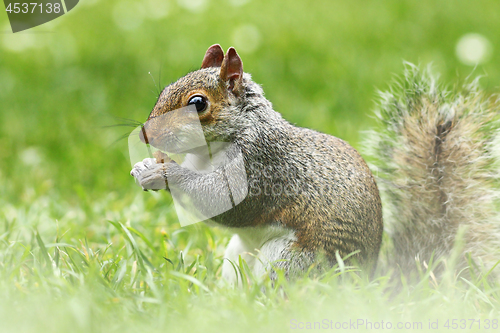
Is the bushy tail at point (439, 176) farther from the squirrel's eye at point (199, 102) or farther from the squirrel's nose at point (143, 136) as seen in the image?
the squirrel's nose at point (143, 136)

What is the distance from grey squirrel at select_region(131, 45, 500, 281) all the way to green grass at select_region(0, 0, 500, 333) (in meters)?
0.14

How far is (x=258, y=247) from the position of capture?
190 centimetres

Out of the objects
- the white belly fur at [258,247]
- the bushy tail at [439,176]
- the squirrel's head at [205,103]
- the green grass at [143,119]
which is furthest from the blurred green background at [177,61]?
the squirrel's head at [205,103]

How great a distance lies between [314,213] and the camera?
70.8 inches

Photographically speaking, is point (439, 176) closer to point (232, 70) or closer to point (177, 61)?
point (232, 70)

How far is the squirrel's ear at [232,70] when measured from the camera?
70.6 inches

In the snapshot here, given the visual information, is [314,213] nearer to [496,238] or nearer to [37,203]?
[496,238]

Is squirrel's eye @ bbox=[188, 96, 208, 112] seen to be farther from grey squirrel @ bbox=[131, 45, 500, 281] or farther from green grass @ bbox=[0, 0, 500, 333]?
green grass @ bbox=[0, 0, 500, 333]

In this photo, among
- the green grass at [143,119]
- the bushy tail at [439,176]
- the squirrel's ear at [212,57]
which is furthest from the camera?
the bushy tail at [439,176]

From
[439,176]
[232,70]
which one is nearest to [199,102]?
[232,70]

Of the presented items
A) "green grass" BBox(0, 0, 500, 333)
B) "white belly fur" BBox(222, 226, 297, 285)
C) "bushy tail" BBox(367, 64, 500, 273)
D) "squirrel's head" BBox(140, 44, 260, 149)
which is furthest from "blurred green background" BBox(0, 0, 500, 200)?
"squirrel's head" BBox(140, 44, 260, 149)

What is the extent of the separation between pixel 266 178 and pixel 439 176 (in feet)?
2.48

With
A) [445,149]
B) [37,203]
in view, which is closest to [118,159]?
[37,203]

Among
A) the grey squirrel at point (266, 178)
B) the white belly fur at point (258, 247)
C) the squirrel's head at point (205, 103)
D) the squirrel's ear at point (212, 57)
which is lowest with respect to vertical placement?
the white belly fur at point (258, 247)
